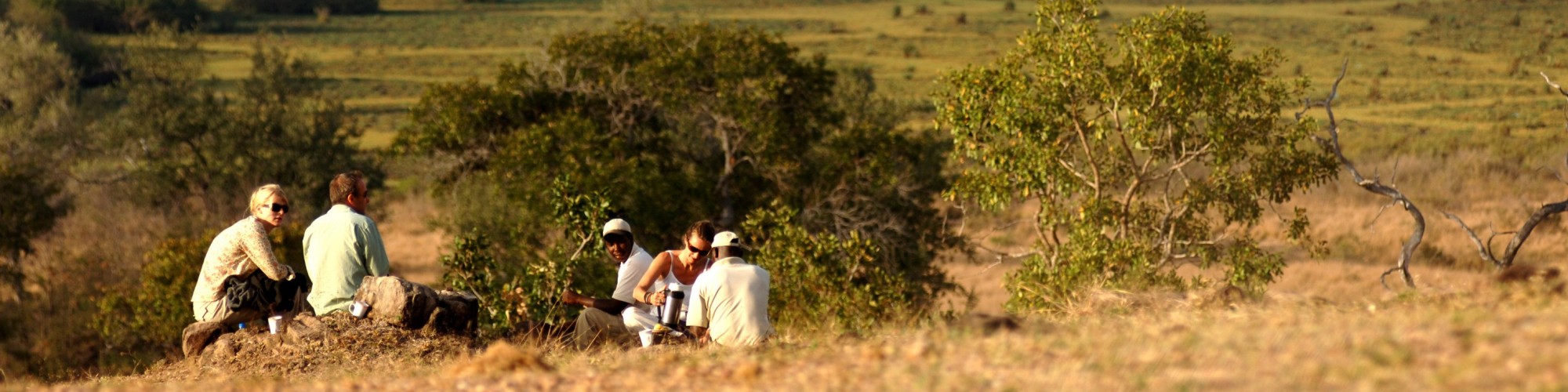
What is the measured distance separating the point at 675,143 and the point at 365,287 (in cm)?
1244

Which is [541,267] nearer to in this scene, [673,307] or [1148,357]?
[673,307]

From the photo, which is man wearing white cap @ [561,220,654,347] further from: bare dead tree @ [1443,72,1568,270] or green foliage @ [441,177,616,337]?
bare dead tree @ [1443,72,1568,270]

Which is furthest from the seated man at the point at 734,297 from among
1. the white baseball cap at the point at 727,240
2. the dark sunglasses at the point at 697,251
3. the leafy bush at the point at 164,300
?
the leafy bush at the point at 164,300

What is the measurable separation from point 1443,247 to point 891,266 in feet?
41.4

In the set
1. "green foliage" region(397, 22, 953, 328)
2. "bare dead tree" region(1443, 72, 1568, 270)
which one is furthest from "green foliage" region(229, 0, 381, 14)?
"bare dead tree" region(1443, 72, 1568, 270)

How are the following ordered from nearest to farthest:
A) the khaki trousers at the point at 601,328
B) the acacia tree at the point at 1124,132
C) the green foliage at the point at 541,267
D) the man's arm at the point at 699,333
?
the man's arm at the point at 699,333, the khaki trousers at the point at 601,328, the green foliage at the point at 541,267, the acacia tree at the point at 1124,132

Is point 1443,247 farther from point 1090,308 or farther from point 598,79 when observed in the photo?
point 1090,308

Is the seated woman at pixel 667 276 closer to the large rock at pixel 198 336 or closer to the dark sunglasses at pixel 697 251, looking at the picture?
the dark sunglasses at pixel 697 251

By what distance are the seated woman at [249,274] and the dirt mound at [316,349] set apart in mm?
175

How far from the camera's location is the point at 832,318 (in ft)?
40.9

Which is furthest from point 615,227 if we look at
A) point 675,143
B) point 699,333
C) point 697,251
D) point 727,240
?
point 675,143

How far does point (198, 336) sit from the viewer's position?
29.7 ft

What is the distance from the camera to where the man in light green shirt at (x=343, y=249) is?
8453mm

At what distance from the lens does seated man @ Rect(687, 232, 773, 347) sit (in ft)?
25.4
